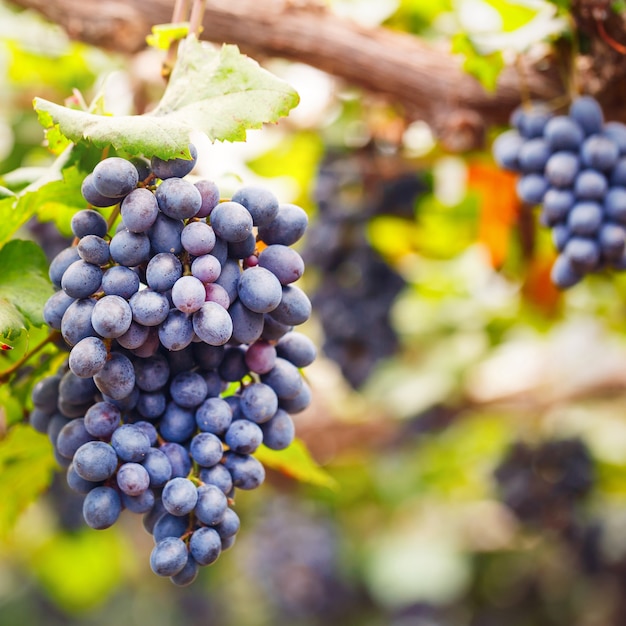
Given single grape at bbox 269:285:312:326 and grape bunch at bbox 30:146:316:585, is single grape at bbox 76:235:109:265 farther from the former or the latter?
single grape at bbox 269:285:312:326

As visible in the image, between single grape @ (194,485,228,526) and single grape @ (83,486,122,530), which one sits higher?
single grape @ (194,485,228,526)

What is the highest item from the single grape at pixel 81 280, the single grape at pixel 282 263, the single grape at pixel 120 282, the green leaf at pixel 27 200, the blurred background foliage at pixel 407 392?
the single grape at pixel 282 263

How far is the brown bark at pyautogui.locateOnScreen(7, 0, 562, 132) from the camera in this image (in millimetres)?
1308

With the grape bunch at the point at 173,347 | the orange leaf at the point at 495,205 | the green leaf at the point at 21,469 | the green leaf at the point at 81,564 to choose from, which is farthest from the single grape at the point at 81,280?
the green leaf at the point at 81,564

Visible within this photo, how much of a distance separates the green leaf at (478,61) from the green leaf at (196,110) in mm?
535

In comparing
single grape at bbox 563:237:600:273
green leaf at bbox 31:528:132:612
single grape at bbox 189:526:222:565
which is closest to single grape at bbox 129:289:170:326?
single grape at bbox 189:526:222:565

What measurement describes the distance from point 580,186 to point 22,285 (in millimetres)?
822

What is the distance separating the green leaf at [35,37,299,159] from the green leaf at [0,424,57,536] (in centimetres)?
43

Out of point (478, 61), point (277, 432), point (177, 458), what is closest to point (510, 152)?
point (478, 61)

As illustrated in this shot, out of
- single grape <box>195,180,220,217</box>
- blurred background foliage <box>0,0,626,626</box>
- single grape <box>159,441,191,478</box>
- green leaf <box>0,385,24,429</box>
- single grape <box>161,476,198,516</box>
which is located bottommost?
blurred background foliage <box>0,0,626,626</box>

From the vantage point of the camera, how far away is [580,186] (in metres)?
1.09

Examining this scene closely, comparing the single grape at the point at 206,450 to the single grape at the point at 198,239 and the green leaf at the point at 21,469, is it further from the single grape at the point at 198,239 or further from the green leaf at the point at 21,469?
the green leaf at the point at 21,469

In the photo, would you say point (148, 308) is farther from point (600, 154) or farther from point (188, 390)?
point (600, 154)

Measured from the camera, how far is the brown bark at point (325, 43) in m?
1.31
